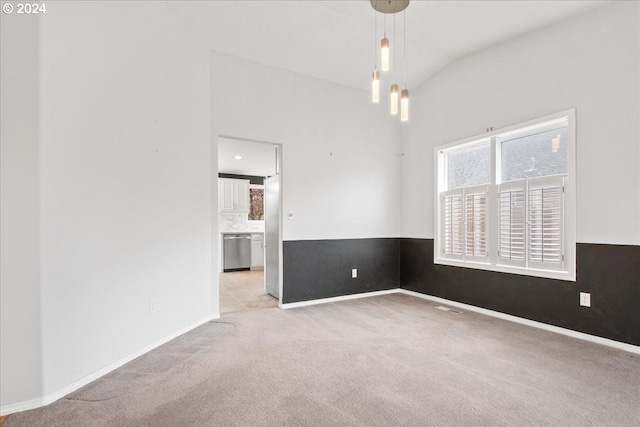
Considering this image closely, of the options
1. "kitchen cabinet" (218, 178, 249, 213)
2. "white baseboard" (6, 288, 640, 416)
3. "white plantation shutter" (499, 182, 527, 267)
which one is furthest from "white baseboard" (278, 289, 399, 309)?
"kitchen cabinet" (218, 178, 249, 213)

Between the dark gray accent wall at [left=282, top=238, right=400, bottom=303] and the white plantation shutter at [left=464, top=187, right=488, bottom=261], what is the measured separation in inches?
50.4

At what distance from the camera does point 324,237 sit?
4.61 m

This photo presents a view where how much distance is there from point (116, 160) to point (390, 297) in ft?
13.1

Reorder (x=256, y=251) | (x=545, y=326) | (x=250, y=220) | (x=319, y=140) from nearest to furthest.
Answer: (x=545, y=326), (x=319, y=140), (x=256, y=251), (x=250, y=220)

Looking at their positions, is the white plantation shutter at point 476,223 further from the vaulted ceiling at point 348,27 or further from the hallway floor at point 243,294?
the hallway floor at point 243,294

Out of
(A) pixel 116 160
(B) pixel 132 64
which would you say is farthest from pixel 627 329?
(B) pixel 132 64

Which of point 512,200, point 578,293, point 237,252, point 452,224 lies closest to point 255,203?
point 237,252

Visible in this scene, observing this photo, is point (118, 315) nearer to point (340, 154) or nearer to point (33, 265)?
point (33, 265)

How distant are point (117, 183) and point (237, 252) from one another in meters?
5.51

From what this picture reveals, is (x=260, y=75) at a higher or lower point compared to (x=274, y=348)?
higher

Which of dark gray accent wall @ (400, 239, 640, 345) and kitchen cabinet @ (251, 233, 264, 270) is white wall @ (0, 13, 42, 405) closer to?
dark gray accent wall @ (400, 239, 640, 345)

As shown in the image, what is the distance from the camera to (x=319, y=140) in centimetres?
458

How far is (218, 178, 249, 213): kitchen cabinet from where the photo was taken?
810 cm

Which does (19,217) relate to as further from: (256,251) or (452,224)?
(256,251)
